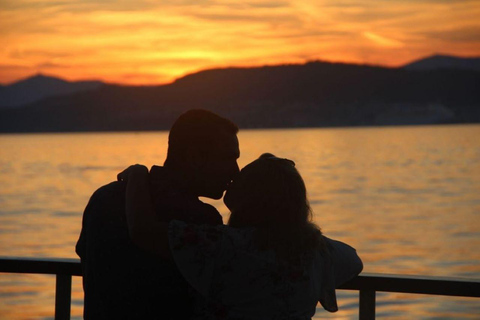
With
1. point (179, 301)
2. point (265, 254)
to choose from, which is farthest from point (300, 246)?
point (179, 301)

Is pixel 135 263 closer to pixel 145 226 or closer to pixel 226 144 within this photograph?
pixel 145 226

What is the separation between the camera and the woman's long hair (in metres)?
2.15

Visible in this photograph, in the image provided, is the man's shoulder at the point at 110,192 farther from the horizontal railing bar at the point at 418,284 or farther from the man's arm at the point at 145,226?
the horizontal railing bar at the point at 418,284

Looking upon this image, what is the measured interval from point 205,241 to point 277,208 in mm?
191

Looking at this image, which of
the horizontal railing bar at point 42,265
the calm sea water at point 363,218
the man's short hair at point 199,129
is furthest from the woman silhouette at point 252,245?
the calm sea water at point 363,218

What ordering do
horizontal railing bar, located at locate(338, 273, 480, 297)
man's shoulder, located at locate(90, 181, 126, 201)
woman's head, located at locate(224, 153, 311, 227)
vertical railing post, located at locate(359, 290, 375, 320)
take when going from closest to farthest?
woman's head, located at locate(224, 153, 311, 227) → man's shoulder, located at locate(90, 181, 126, 201) → horizontal railing bar, located at locate(338, 273, 480, 297) → vertical railing post, located at locate(359, 290, 375, 320)

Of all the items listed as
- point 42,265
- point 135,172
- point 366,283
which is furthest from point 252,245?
point 42,265

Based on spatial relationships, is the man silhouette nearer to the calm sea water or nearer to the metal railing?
the metal railing

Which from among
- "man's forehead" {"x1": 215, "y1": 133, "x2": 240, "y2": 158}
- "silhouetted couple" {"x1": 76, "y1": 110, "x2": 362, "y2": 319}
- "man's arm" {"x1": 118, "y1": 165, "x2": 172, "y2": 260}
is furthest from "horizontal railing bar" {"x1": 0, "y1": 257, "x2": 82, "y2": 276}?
"man's forehead" {"x1": 215, "y1": 133, "x2": 240, "y2": 158}

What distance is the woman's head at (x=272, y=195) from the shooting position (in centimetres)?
215

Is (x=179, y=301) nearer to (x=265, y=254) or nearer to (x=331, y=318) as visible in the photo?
(x=265, y=254)

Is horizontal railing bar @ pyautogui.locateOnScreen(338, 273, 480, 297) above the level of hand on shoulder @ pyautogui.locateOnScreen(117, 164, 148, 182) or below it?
below

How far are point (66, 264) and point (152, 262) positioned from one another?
0.73 meters

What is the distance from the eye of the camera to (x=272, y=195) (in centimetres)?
215
